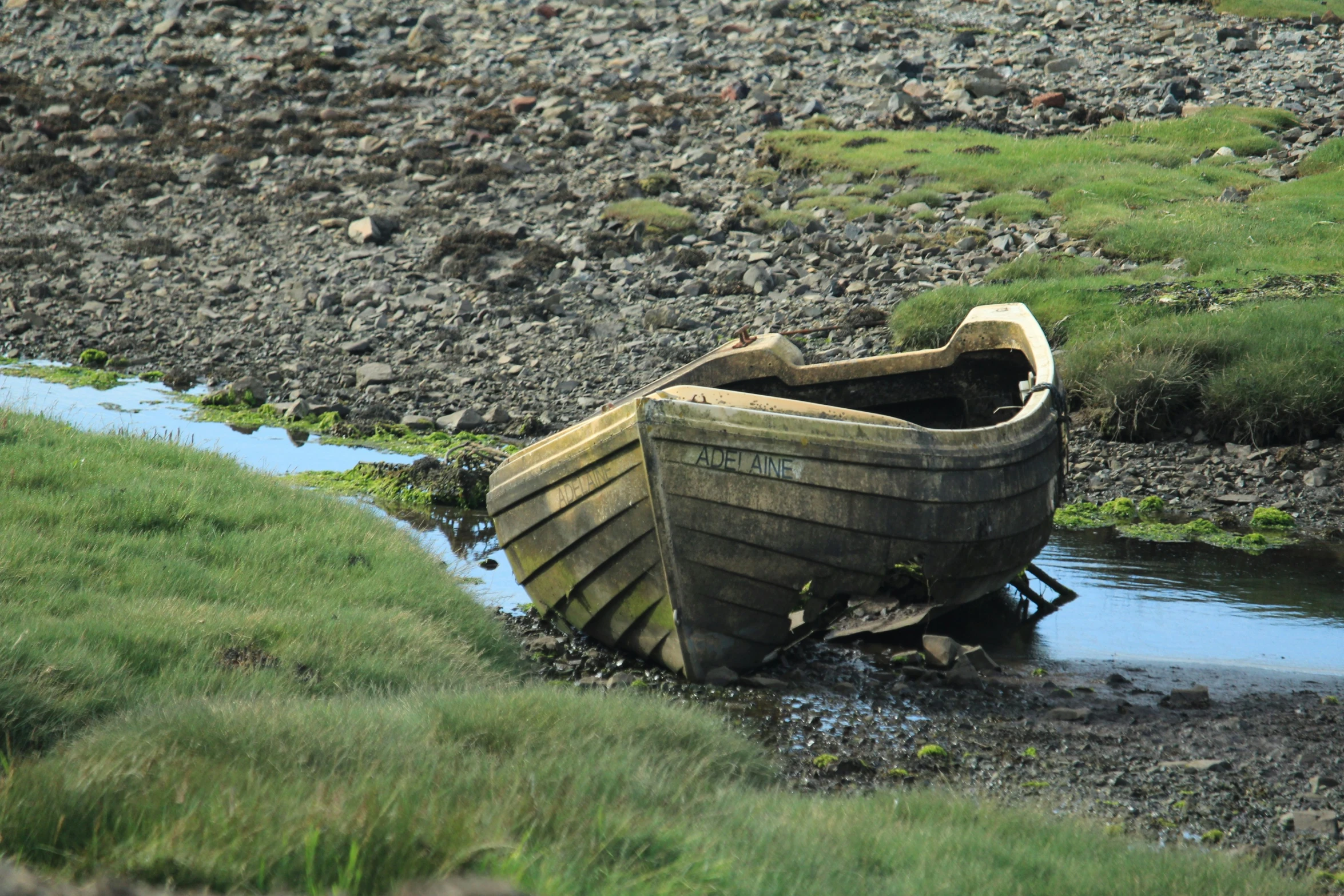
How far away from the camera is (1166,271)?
1608 cm

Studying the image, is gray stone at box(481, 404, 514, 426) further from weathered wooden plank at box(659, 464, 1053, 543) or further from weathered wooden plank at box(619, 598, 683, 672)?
weathered wooden plank at box(659, 464, 1053, 543)

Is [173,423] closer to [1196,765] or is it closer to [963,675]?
[963,675]

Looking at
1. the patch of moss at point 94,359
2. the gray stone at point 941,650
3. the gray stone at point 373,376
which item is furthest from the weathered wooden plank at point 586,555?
the patch of moss at point 94,359

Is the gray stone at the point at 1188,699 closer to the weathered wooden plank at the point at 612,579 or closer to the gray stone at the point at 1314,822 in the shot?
the gray stone at the point at 1314,822

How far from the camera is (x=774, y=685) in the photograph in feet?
24.7

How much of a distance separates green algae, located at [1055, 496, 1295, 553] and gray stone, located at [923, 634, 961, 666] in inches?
131

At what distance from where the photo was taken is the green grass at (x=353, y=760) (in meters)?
3.36

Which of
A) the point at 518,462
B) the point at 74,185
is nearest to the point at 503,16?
the point at 74,185

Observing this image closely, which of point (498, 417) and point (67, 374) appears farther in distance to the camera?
point (67, 374)

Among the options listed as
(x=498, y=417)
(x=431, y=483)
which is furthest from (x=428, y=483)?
(x=498, y=417)

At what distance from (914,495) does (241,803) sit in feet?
16.0

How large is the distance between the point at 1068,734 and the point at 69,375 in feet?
51.1

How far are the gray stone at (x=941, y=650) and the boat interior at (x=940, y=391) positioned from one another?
3.56 m

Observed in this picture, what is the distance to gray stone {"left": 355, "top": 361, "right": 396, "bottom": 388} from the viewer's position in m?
16.1
